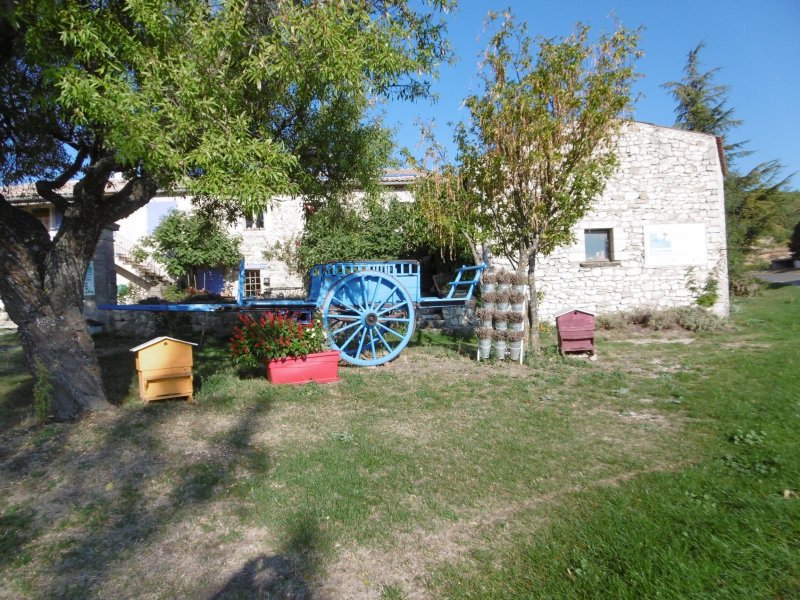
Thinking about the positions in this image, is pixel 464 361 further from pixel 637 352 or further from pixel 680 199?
pixel 680 199

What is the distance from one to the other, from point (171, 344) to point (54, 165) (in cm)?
370

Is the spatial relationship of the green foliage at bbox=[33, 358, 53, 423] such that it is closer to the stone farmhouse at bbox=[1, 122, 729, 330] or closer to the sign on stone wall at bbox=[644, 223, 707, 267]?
the stone farmhouse at bbox=[1, 122, 729, 330]

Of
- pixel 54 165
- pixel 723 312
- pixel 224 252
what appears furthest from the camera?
pixel 224 252

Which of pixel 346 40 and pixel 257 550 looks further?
pixel 346 40

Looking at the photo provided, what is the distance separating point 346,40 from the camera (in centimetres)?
502

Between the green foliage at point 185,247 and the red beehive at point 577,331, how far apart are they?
1405cm

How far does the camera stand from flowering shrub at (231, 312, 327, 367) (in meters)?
6.54

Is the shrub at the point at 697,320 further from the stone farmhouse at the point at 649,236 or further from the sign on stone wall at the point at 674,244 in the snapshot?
the sign on stone wall at the point at 674,244

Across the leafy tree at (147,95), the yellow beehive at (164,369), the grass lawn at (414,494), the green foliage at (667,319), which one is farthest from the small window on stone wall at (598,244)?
the yellow beehive at (164,369)

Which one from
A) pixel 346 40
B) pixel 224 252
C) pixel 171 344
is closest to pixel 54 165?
pixel 171 344

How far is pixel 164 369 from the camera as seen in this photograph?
18.4 ft

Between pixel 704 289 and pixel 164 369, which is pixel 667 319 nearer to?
pixel 704 289

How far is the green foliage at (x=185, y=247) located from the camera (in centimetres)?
1873

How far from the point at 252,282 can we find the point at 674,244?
1430 centimetres
